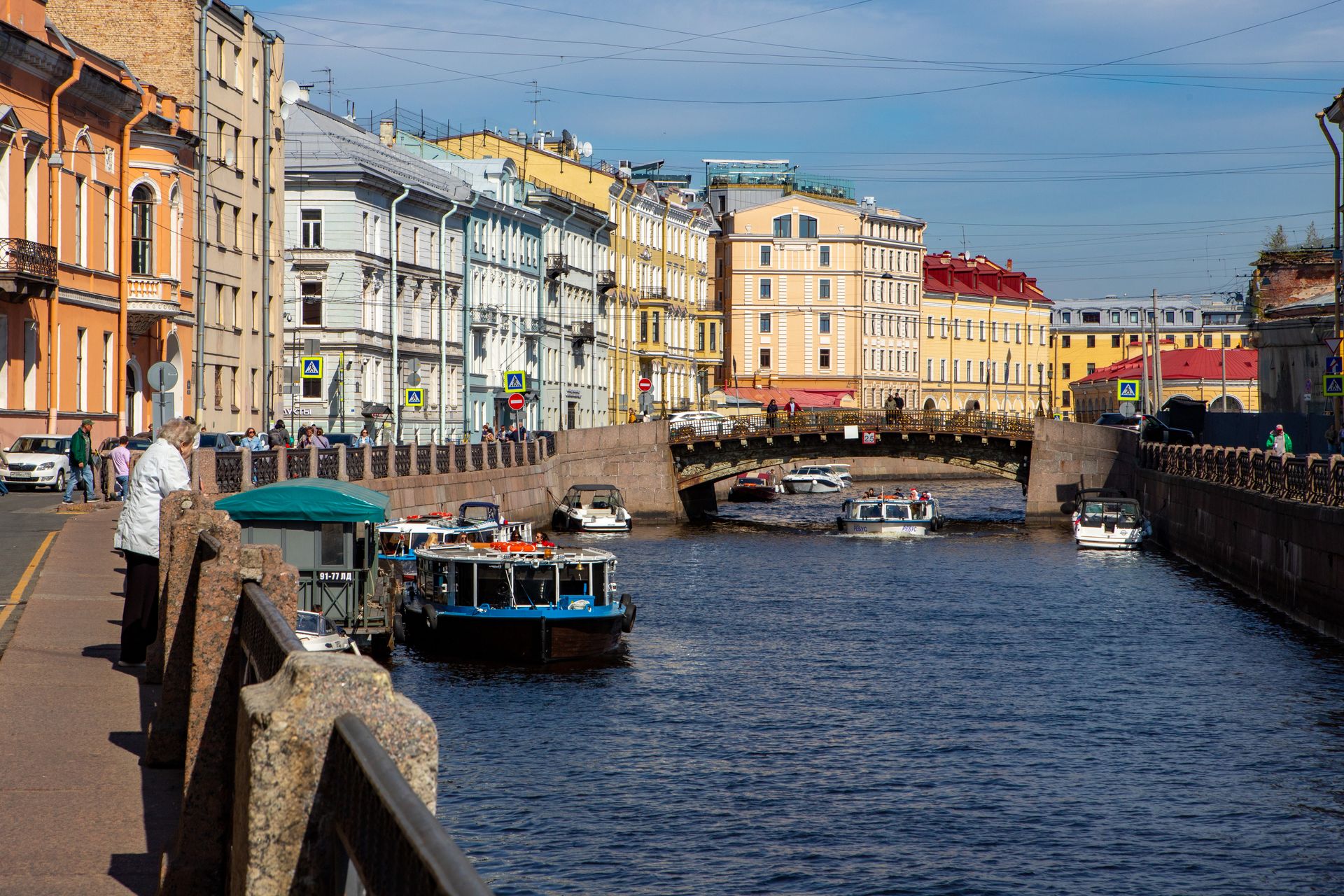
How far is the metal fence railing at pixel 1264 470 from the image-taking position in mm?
27828

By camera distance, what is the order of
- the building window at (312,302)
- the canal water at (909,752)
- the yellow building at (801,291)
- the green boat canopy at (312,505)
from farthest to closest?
the yellow building at (801,291) → the building window at (312,302) → the green boat canopy at (312,505) → the canal water at (909,752)

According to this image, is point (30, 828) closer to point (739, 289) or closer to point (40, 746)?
point (40, 746)

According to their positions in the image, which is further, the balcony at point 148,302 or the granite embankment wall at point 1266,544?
the balcony at point 148,302

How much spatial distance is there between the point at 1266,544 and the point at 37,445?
2447 centimetres

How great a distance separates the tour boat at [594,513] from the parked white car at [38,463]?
22049 mm

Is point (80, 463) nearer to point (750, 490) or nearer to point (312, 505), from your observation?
point (312, 505)

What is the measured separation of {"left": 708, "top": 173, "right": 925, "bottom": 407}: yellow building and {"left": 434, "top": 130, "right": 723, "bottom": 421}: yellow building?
105 inches

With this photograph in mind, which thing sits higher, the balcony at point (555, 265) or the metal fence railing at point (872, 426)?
the balcony at point (555, 265)

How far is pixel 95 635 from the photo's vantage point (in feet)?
45.0

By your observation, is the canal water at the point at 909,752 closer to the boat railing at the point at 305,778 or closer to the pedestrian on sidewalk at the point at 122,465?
the pedestrian on sidewalk at the point at 122,465

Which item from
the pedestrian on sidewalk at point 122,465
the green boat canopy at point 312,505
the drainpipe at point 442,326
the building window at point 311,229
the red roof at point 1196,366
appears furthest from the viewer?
the red roof at point 1196,366

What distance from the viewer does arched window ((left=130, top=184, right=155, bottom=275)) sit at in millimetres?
42094

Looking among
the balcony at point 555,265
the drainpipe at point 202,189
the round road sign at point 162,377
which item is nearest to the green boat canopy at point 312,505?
the round road sign at point 162,377

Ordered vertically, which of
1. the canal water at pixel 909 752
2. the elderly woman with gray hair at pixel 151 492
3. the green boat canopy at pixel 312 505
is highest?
the elderly woman with gray hair at pixel 151 492
